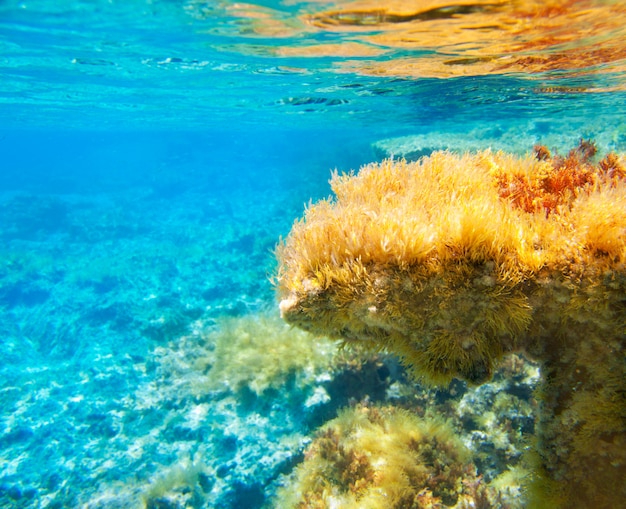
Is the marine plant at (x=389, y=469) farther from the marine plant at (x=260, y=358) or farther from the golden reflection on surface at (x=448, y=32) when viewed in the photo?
the golden reflection on surface at (x=448, y=32)

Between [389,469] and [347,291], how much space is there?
418cm

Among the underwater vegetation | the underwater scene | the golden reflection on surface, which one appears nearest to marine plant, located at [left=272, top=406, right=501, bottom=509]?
the underwater scene

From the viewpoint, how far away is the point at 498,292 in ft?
8.48

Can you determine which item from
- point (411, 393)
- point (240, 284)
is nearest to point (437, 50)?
point (411, 393)

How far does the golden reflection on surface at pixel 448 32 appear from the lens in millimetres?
7055

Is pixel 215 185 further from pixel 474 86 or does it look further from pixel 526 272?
pixel 526 272

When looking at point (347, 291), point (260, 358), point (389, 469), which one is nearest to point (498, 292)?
point (347, 291)

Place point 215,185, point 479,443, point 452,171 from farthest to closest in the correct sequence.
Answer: point 215,185 < point 479,443 < point 452,171

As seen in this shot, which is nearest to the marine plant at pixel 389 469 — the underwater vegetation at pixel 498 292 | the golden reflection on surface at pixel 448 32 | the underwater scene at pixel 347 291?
the underwater scene at pixel 347 291

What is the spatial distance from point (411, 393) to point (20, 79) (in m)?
22.3

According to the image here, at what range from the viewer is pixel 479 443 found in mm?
6352

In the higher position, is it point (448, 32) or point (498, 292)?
point (448, 32)

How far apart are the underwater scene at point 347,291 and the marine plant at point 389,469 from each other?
0.04 meters

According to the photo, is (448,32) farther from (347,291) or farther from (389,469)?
(389,469)
